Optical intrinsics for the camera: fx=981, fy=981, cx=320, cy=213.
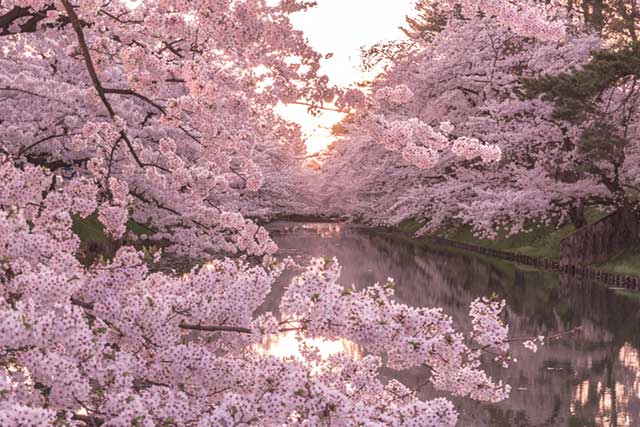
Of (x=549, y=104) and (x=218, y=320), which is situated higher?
(x=549, y=104)

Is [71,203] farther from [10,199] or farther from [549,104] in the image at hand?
[549,104]

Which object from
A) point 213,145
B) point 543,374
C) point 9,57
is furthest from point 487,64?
point 213,145

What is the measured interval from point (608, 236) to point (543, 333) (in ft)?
45.6

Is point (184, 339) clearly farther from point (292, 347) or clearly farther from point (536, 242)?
point (536, 242)

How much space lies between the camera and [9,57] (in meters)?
22.4

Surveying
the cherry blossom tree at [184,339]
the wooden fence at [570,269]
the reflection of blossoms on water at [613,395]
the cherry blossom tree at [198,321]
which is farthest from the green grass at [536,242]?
the cherry blossom tree at [184,339]

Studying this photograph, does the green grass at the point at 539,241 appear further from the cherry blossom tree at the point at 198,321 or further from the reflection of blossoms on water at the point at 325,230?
the cherry blossom tree at the point at 198,321

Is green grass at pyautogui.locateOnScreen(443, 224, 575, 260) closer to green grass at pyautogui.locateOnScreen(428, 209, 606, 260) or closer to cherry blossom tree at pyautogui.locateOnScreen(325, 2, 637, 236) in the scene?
green grass at pyautogui.locateOnScreen(428, 209, 606, 260)

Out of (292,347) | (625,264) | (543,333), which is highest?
(625,264)

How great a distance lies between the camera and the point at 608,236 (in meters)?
32.2

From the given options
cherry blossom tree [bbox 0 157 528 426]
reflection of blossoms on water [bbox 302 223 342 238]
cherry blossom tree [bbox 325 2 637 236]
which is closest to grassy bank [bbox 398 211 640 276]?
cherry blossom tree [bbox 325 2 637 236]

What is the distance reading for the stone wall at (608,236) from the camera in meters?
31.9

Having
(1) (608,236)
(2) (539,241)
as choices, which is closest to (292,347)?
(1) (608,236)

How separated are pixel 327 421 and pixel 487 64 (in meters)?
32.5
